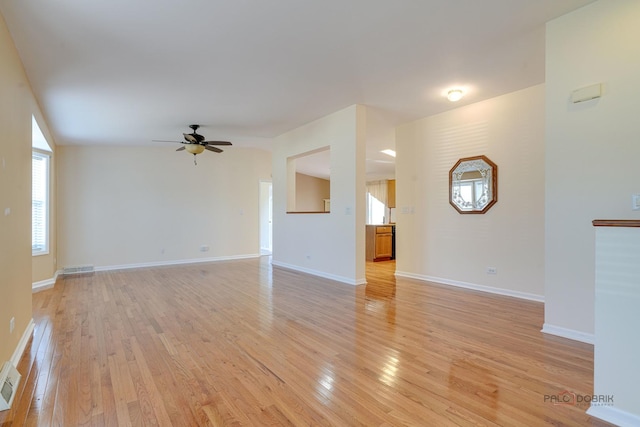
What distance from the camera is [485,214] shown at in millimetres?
4445

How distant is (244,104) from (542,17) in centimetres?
357

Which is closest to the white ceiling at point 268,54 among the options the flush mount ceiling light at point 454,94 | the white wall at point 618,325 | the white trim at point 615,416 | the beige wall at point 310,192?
the flush mount ceiling light at point 454,94

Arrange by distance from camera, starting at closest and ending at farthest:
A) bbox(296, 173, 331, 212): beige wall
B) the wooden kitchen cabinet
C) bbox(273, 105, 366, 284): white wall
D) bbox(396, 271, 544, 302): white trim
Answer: bbox(396, 271, 544, 302): white trim < bbox(273, 105, 366, 284): white wall < the wooden kitchen cabinet < bbox(296, 173, 331, 212): beige wall

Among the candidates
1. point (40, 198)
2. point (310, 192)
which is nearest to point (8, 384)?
point (40, 198)

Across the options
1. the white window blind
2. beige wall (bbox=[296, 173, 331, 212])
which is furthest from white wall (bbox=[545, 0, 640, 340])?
beige wall (bbox=[296, 173, 331, 212])

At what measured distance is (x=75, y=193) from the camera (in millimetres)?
6422

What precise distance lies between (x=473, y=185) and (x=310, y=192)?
7608mm

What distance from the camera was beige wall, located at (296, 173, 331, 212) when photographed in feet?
37.3

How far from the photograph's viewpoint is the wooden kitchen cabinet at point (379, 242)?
739 cm

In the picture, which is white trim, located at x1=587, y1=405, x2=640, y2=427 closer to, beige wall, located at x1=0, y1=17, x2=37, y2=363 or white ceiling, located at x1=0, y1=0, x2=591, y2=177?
white ceiling, located at x1=0, y1=0, x2=591, y2=177

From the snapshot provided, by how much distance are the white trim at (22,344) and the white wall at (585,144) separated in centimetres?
436

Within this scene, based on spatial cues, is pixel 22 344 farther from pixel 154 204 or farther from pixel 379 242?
pixel 379 242

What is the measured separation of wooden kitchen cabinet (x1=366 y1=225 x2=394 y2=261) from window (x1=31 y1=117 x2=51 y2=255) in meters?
6.23

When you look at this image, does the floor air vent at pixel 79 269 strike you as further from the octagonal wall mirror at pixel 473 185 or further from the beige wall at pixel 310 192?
the octagonal wall mirror at pixel 473 185
